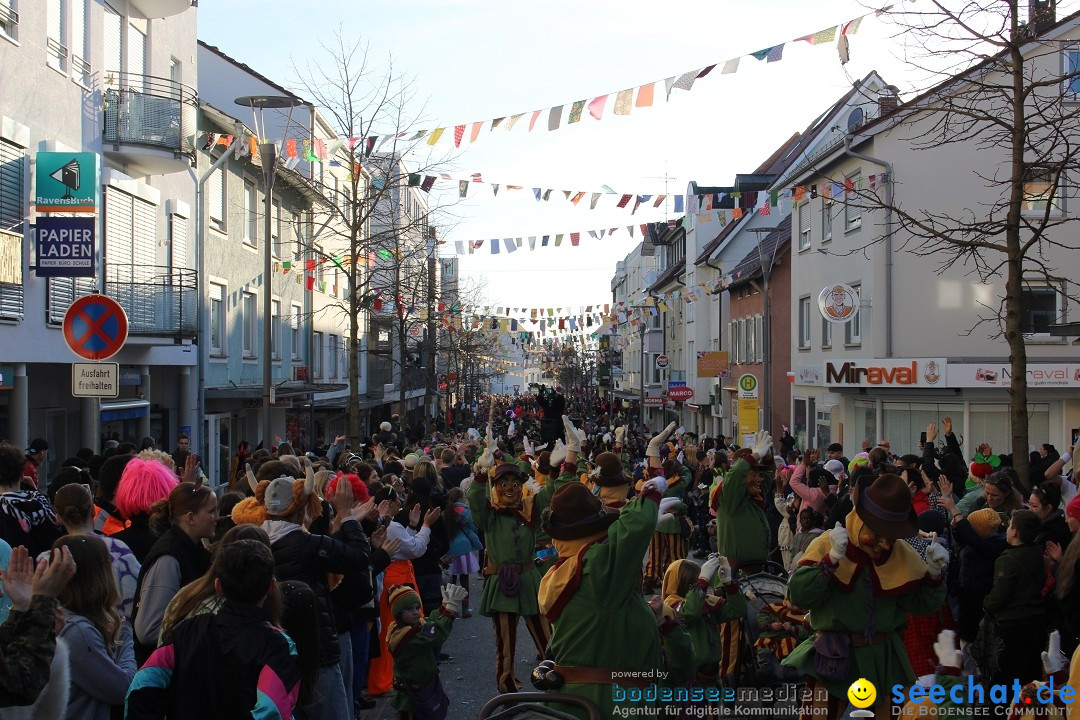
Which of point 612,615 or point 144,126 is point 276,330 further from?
point 612,615

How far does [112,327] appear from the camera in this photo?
9812 millimetres

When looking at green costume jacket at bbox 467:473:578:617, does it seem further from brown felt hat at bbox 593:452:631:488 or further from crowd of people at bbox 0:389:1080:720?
brown felt hat at bbox 593:452:631:488

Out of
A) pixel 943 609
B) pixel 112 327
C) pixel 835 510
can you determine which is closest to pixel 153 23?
pixel 112 327

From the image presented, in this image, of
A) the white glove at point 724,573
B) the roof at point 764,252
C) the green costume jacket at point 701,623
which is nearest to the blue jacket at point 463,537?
the white glove at point 724,573

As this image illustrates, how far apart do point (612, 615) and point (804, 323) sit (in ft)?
84.7

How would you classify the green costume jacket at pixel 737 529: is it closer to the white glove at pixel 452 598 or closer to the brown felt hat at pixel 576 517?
the white glove at pixel 452 598

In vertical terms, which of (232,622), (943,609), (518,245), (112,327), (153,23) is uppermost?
(153,23)

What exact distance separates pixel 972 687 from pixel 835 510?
5.09 m

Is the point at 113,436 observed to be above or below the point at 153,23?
below

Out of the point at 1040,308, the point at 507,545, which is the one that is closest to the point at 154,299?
the point at 507,545

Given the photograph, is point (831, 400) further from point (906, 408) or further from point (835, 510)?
point (835, 510)

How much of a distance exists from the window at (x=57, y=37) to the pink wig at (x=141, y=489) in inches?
463

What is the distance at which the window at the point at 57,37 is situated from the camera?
15625 mm

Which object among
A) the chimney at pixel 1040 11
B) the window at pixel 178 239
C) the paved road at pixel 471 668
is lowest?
the paved road at pixel 471 668
